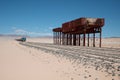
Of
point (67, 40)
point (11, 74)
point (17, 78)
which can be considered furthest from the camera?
point (67, 40)

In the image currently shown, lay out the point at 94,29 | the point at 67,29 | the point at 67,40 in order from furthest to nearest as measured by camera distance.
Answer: the point at 67,40, the point at 67,29, the point at 94,29

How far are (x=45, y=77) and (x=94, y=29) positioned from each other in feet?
95.6

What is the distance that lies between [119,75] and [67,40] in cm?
3851

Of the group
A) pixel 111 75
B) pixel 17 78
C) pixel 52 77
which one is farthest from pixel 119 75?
pixel 17 78

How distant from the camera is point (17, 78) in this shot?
585cm

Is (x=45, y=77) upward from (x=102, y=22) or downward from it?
downward

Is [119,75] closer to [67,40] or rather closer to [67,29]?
[67,29]

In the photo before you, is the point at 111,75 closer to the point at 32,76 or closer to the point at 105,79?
the point at 105,79

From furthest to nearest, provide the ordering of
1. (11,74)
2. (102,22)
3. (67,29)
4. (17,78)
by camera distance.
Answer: (67,29)
(102,22)
(11,74)
(17,78)

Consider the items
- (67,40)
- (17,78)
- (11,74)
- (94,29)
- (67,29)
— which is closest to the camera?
(17,78)

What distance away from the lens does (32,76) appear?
6.17 m

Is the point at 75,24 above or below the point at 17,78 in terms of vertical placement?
above

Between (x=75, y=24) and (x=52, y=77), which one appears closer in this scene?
(x=52, y=77)

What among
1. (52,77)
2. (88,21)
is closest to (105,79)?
(52,77)
